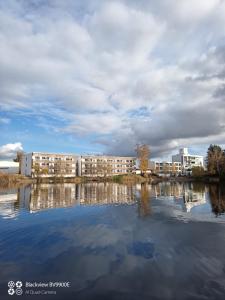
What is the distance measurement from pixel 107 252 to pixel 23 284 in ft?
13.1

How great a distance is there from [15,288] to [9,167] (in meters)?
138

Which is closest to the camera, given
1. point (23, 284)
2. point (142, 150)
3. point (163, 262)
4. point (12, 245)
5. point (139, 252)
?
point (23, 284)

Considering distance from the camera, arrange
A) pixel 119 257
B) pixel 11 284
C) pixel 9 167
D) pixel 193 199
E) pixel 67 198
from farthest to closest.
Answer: pixel 9 167, pixel 67 198, pixel 193 199, pixel 119 257, pixel 11 284

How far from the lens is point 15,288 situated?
25.0 ft

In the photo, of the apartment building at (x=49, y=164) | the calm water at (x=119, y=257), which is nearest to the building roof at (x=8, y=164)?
the apartment building at (x=49, y=164)

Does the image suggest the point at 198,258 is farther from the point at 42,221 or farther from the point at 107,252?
the point at 42,221

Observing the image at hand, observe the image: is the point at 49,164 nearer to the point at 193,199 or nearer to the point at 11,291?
the point at 193,199

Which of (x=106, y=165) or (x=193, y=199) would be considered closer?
(x=193, y=199)

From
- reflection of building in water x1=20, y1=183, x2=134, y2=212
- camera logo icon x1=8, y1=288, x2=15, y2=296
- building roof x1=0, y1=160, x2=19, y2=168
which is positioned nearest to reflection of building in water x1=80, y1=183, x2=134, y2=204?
reflection of building in water x1=20, y1=183, x2=134, y2=212

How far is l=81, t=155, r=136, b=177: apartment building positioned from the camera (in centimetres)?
14788

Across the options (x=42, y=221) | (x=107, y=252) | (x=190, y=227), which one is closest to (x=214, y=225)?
(x=190, y=227)

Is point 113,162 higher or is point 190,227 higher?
point 113,162

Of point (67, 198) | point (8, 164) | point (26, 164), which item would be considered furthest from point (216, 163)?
point (8, 164)

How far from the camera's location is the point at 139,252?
1057 centimetres
